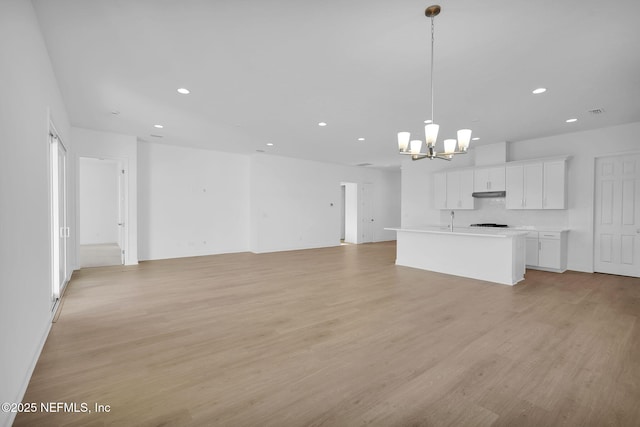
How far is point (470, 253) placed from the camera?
5574mm

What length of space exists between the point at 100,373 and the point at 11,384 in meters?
0.54

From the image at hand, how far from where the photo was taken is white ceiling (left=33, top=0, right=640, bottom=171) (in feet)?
8.08

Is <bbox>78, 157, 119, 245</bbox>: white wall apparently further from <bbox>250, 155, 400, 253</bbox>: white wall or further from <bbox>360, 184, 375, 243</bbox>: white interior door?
<bbox>360, 184, 375, 243</bbox>: white interior door

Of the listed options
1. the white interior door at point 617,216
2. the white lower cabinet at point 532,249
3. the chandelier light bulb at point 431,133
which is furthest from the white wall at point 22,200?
the white interior door at point 617,216

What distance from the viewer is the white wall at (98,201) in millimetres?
10641

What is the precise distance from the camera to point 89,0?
234cm

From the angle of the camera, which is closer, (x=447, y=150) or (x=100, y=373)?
(x=100, y=373)

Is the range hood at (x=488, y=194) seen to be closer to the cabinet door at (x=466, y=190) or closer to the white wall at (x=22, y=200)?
the cabinet door at (x=466, y=190)

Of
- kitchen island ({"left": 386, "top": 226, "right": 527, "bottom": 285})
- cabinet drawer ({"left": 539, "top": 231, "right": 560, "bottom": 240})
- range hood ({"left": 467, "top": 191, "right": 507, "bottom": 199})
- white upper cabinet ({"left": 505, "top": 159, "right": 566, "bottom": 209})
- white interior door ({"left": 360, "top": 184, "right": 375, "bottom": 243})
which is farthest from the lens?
white interior door ({"left": 360, "top": 184, "right": 375, "bottom": 243})

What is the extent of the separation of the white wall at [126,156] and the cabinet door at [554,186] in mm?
9130

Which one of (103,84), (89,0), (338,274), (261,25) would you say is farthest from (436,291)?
(103,84)

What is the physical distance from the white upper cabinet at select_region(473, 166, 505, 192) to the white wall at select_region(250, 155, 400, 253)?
15.4 ft

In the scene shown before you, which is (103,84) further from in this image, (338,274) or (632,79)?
(632,79)

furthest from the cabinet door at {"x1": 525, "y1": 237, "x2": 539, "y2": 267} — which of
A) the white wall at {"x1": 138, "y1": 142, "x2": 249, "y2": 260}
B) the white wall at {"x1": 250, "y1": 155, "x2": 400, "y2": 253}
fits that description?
the white wall at {"x1": 138, "y1": 142, "x2": 249, "y2": 260}
